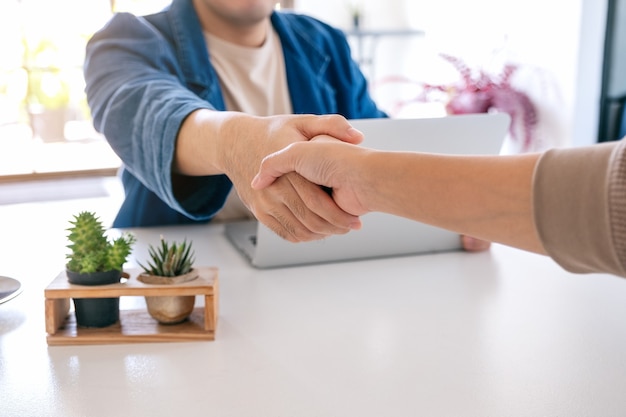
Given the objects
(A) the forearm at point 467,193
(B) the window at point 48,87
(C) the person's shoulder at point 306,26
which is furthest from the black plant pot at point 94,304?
(B) the window at point 48,87

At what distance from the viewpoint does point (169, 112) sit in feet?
3.80

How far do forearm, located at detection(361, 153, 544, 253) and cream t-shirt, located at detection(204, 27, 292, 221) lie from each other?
0.86m

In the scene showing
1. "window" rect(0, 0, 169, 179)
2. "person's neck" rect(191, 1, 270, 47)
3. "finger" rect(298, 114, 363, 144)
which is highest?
"person's neck" rect(191, 1, 270, 47)

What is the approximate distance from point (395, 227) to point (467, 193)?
1.70 feet

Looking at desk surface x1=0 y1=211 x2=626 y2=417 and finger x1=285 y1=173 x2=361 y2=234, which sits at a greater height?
finger x1=285 y1=173 x2=361 y2=234

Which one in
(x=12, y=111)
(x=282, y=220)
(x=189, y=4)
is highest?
(x=189, y=4)

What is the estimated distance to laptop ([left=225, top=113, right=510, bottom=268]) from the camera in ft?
3.62

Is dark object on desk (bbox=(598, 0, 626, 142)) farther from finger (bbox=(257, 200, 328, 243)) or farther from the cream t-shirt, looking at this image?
finger (bbox=(257, 200, 328, 243))

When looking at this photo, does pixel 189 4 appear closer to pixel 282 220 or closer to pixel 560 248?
pixel 282 220

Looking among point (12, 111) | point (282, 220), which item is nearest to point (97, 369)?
point (282, 220)

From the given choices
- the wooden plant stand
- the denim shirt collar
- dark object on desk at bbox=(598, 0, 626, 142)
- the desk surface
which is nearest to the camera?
the desk surface

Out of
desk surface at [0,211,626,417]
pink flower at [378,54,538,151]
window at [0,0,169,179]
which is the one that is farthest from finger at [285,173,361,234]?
window at [0,0,169,179]

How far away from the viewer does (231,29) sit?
5.43 ft

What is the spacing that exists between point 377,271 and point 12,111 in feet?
12.8
